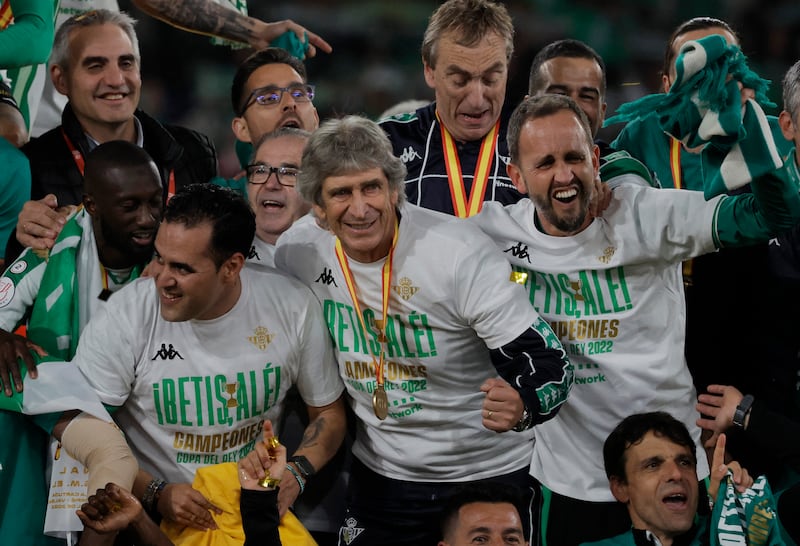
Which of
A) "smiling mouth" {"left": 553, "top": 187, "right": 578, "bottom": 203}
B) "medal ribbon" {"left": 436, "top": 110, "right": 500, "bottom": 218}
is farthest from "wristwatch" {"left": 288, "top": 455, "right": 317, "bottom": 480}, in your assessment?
"smiling mouth" {"left": 553, "top": 187, "right": 578, "bottom": 203}

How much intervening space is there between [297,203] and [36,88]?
1.69 meters

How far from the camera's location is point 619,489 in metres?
3.50

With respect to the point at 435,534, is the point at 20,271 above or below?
above

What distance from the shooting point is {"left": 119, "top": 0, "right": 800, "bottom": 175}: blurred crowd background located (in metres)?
7.93

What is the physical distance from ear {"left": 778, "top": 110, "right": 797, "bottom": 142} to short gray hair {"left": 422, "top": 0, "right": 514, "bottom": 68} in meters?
0.97

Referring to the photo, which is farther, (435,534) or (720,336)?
(720,336)

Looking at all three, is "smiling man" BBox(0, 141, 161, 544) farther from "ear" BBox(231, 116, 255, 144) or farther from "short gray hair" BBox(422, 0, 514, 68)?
"short gray hair" BBox(422, 0, 514, 68)

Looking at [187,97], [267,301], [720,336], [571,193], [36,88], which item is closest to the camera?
[571,193]

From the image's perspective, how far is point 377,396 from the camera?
3561mm

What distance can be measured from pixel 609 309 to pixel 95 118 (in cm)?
208

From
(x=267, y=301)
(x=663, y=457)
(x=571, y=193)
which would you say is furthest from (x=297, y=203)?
(x=663, y=457)

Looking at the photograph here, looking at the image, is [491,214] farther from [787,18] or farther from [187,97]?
[787,18]

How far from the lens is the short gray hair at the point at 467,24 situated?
157 inches

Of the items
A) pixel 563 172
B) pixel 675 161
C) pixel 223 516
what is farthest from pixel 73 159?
A: pixel 675 161
